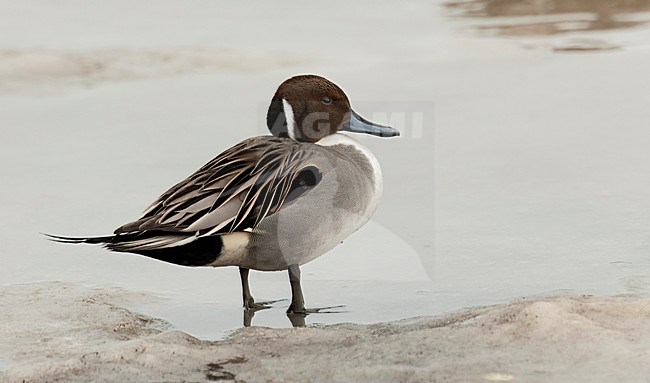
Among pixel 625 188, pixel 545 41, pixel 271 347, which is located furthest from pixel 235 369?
pixel 545 41

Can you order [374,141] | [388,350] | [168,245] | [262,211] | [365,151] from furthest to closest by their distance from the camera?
[374,141] → [365,151] → [262,211] → [168,245] → [388,350]

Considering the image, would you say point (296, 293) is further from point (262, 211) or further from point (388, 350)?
point (388, 350)

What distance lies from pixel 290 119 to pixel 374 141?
189 cm

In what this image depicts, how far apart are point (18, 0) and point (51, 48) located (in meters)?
1.78

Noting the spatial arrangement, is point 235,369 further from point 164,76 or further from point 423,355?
point 164,76

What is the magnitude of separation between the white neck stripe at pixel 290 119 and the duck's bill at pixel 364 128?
24 centimetres

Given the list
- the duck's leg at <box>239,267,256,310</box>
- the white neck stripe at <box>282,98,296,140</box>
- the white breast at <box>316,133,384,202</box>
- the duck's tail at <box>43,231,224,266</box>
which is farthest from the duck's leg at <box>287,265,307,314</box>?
the white neck stripe at <box>282,98,296,140</box>

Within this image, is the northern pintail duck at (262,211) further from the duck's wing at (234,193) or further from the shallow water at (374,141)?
the shallow water at (374,141)

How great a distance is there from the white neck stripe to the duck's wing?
22 centimetres

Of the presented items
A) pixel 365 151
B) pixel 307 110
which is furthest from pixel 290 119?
pixel 365 151

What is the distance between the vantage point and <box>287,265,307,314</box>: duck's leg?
461 cm

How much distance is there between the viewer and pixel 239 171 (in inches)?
181

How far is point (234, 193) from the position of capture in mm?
4492

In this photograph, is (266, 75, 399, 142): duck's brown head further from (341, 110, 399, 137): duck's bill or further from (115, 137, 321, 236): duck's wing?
(115, 137, 321, 236): duck's wing
